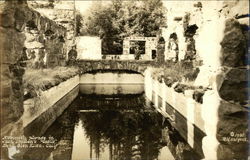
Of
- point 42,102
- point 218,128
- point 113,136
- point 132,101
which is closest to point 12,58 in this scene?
point 42,102

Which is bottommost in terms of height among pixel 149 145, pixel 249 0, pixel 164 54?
pixel 149 145

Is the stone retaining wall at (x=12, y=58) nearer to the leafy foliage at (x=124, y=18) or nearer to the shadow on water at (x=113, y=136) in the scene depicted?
the shadow on water at (x=113, y=136)

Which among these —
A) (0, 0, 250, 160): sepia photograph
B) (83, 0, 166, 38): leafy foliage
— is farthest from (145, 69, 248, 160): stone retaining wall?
(83, 0, 166, 38): leafy foliage

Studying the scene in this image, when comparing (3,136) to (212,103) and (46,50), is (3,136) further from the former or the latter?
(46,50)

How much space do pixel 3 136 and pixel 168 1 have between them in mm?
2188

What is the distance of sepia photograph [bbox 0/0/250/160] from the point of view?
2555 mm

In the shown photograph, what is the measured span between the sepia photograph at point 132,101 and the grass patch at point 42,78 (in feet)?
0.06

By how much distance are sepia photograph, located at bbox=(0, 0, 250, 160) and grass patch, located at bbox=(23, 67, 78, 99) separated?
18mm

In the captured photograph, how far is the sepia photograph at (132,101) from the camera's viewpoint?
2555 millimetres

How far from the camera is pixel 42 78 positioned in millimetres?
4246

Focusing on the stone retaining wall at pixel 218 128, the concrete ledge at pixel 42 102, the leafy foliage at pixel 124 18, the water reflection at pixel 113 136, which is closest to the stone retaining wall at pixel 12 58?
the concrete ledge at pixel 42 102

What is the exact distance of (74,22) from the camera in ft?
15.9

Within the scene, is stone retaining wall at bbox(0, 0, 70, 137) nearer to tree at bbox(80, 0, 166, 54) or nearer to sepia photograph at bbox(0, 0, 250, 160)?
sepia photograph at bbox(0, 0, 250, 160)

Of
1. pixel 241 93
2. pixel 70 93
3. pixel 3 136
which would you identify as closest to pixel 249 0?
pixel 241 93
